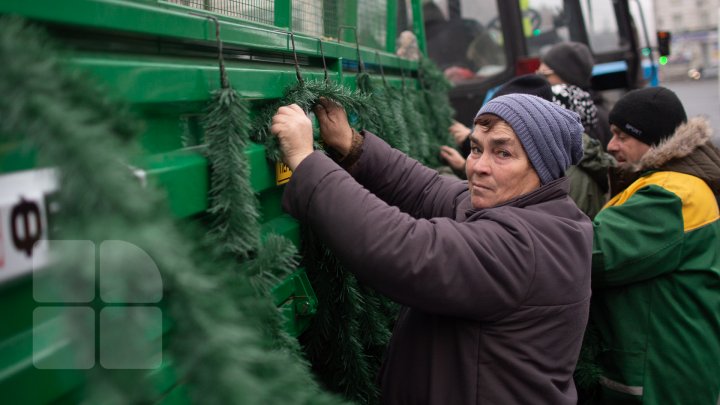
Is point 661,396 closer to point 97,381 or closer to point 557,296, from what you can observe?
point 557,296

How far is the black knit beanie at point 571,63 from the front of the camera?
3.98 meters

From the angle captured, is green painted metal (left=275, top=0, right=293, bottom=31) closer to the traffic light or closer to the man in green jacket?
the man in green jacket

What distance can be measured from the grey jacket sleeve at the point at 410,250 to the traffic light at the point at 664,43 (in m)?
7.31

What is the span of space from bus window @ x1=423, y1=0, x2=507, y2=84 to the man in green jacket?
12.8 ft

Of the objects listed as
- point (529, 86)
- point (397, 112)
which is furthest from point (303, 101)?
point (529, 86)

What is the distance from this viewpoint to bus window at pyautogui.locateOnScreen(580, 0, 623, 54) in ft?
22.3

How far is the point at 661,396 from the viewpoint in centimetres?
245

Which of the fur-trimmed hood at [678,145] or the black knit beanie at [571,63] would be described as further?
the black knit beanie at [571,63]

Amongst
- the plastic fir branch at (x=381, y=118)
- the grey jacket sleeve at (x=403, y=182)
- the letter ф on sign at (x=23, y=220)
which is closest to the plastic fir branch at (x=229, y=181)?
the letter ф on sign at (x=23, y=220)

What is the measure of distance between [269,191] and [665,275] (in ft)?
5.08

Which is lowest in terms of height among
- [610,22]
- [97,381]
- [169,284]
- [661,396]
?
[661,396]

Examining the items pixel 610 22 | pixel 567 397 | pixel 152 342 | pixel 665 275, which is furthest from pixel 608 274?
pixel 610 22

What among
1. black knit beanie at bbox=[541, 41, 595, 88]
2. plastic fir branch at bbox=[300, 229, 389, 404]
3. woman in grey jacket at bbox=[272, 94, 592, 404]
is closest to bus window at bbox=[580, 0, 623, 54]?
black knit beanie at bbox=[541, 41, 595, 88]

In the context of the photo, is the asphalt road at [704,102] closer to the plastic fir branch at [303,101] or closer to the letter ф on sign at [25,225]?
the plastic fir branch at [303,101]
